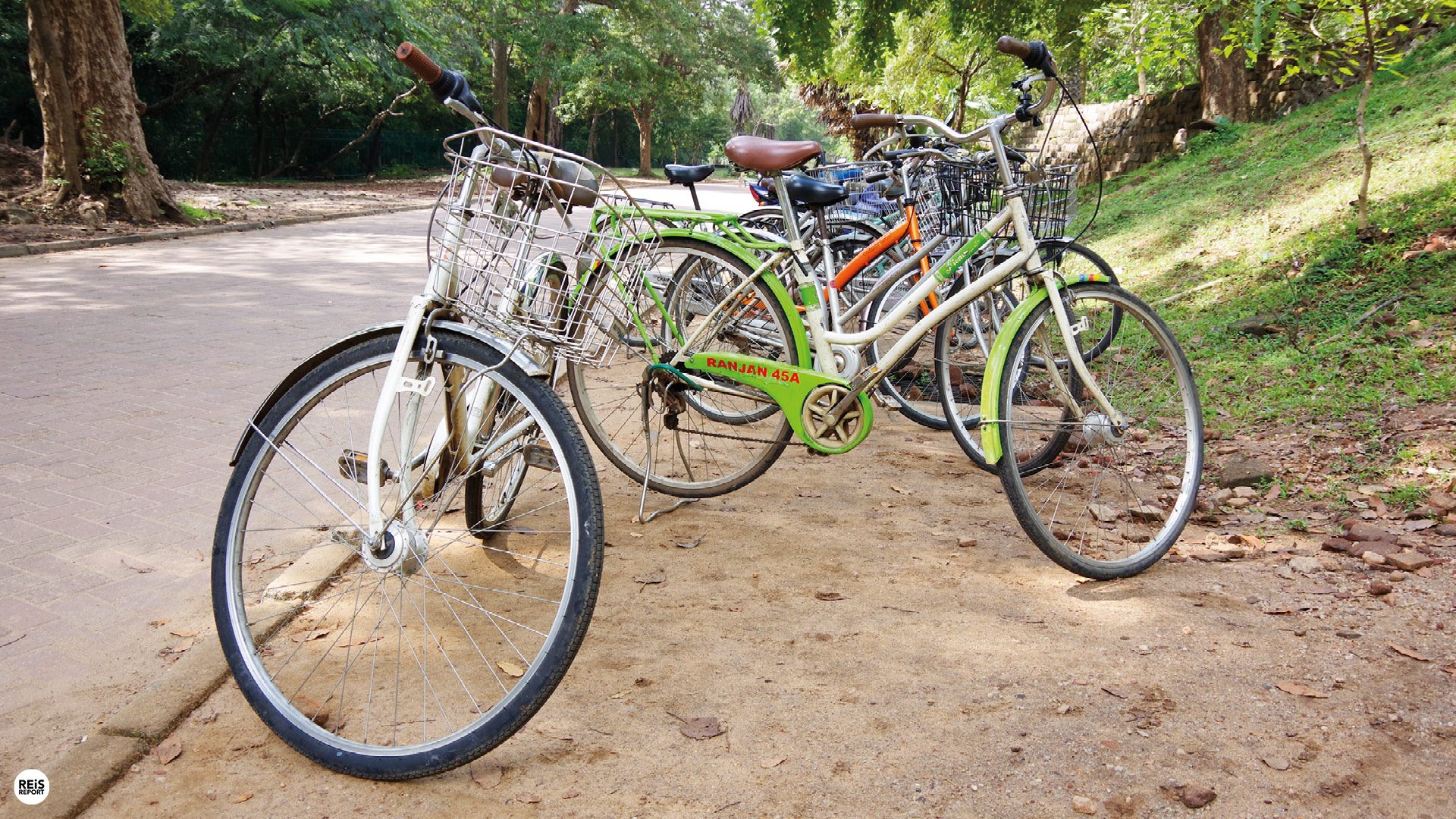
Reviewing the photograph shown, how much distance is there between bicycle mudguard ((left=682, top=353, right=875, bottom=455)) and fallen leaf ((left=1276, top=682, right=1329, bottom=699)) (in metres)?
1.52

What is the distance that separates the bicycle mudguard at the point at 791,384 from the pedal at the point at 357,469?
5.03 ft

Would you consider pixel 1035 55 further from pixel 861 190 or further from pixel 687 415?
pixel 861 190

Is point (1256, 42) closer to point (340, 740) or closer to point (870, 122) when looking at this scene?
point (870, 122)

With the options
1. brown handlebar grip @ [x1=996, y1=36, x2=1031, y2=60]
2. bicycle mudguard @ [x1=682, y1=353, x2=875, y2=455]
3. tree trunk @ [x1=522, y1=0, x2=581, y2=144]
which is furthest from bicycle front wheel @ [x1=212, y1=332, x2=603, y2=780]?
tree trunk @ [x1=522, y1=0, x2=581, y2=144]

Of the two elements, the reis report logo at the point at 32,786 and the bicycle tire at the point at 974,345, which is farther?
the bicycle tire at the point at 974,345

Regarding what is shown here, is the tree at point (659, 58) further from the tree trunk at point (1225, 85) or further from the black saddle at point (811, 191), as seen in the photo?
the black saddle at point (811, 191)

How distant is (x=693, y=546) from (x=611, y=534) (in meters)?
0.33

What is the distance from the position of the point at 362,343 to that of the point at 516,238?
1.46ft

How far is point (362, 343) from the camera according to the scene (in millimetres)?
2461

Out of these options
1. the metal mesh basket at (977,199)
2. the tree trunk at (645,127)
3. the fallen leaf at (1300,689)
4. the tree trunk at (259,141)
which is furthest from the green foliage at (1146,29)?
the tree trunk at (645,127)

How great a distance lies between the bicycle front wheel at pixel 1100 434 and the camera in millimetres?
3359

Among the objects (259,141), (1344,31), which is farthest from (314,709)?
(259,141)

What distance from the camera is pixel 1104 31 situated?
12086 millimetres

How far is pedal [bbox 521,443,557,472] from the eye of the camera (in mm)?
2596
